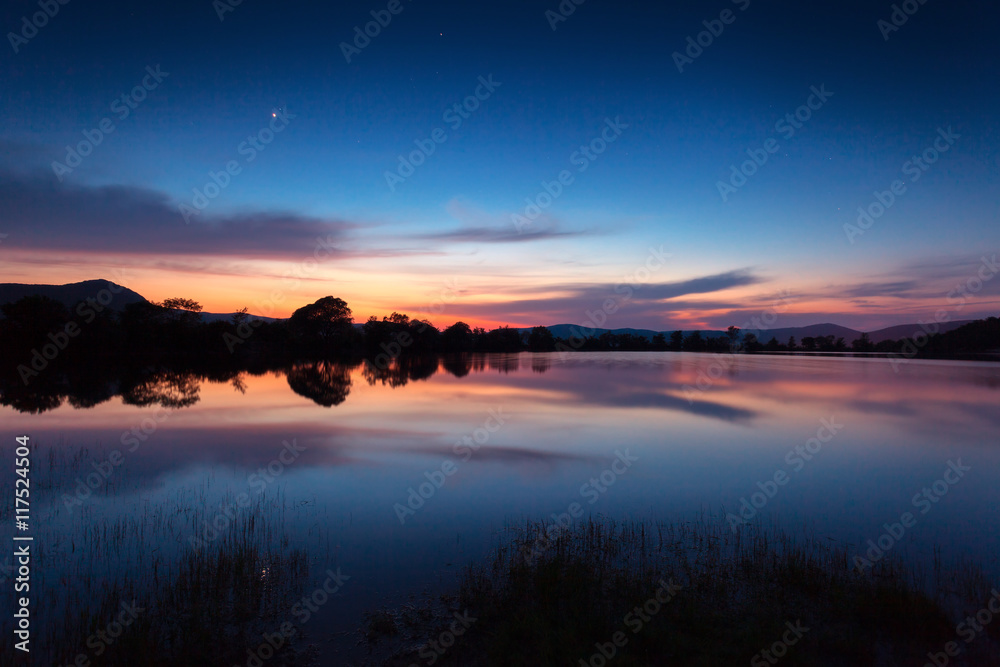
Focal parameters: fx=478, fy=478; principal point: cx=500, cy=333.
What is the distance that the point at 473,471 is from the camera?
11.0m

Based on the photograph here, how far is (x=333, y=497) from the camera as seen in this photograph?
9102mm

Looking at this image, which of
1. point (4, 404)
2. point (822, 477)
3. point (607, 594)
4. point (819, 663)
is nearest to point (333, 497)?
point (607, 594)

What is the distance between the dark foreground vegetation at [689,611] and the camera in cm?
424

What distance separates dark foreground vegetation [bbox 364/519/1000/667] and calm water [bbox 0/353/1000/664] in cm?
77

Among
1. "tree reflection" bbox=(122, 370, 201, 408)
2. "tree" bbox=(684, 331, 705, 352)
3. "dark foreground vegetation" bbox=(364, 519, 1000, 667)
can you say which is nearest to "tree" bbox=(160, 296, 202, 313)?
"tree reflection" bbox=(122, 370, 201, 408)

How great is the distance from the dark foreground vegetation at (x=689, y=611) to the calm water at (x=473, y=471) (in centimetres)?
77

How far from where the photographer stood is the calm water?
6902mm

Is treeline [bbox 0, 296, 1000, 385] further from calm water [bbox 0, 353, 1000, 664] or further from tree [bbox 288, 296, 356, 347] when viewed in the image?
calm water [bbox 0, 353, 1000, 664]

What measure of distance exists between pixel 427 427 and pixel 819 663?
45.9ft

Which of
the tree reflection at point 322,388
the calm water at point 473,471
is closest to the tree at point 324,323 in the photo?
the tree reflection at point 322,388

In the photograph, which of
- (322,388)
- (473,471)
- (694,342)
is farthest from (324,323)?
(694,342)

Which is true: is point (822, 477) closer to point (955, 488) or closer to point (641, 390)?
point (955, 488)

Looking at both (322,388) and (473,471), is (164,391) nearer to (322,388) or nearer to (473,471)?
(322,388)

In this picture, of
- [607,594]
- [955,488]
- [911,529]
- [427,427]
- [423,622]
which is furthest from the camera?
[427,427]
